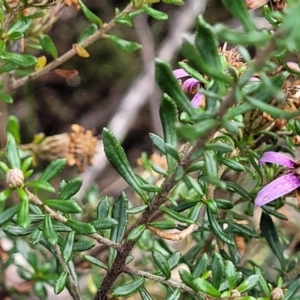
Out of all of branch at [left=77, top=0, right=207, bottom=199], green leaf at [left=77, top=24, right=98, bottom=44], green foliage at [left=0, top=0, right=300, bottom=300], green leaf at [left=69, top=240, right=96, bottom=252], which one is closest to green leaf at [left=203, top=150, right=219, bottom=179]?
green foliage at [left=0, top=0, right=300, bottom=300]

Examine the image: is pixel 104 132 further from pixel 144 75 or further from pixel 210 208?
pixel 144 75

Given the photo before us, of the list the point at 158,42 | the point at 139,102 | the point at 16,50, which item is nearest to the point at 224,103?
the point at 16,50

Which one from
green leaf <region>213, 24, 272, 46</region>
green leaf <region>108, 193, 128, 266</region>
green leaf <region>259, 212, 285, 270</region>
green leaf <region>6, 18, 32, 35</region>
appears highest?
green leaf <region>213, 24, 272, 46</region>

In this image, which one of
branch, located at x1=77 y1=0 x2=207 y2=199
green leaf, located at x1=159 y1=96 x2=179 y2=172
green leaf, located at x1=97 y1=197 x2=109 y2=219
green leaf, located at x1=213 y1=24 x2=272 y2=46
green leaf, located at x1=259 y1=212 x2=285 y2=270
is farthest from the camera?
branch, located at x1=77 y1=0 x2=207 y2=199

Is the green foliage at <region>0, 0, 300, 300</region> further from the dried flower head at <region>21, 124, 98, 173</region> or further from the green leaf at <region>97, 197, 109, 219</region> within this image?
the dried flower head at <region>21, 124, 98, 173</region>

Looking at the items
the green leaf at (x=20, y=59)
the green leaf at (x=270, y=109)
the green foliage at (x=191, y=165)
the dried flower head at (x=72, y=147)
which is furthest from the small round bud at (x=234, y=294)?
the dried flower head at (x=72, y=147)

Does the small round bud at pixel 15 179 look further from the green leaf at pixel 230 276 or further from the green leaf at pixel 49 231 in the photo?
the green leaf at pixel 230 276
